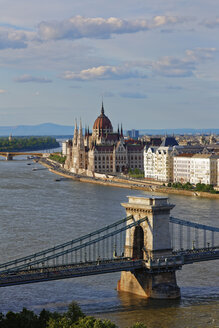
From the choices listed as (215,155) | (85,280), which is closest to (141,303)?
(85,280)

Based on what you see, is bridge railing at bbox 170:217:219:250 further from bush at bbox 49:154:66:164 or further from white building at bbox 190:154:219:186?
bush at bbox 49:154:66:164

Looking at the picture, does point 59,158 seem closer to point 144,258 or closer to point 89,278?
point 89,278

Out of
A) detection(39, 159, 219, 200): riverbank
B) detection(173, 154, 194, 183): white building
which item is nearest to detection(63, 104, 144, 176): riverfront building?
detection(39, 159, 219, 200): riverbank

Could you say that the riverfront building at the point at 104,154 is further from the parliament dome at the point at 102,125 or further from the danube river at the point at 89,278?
the danube river at the point at 89,278

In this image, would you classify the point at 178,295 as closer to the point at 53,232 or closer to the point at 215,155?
the point at 53,232

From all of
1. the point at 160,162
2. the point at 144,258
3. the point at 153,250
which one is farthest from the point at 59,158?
the point at 153,250

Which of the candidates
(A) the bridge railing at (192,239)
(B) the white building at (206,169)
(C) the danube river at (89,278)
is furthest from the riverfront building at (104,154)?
(A) the bridge railing at (192,239)
